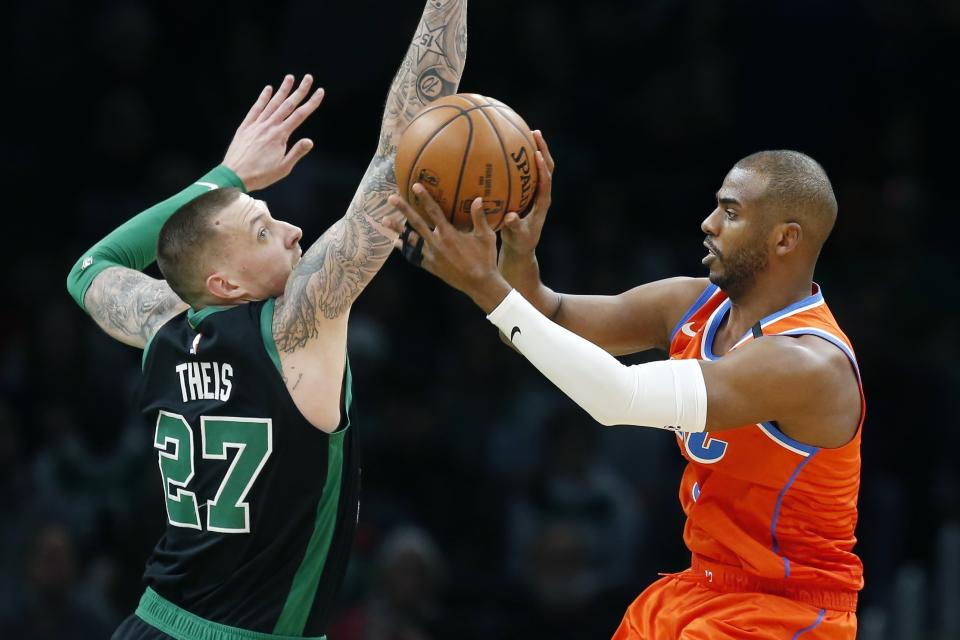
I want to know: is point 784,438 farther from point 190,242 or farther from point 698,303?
point 190,242

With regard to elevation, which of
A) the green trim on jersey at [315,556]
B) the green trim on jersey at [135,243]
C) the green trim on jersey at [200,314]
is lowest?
the green trim on jersey at [315,556]

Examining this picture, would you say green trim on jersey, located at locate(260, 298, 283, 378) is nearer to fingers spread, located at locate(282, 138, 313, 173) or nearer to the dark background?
fingers spread, located at locate(282, 138, 313, 173)

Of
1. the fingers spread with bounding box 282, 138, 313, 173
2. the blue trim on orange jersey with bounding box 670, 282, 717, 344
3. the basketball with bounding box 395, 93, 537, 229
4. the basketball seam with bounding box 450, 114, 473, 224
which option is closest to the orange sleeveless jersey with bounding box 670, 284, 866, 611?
the blue trim on orange jersey with bounding box 670, 282, 717, 344

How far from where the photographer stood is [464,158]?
3855 mm

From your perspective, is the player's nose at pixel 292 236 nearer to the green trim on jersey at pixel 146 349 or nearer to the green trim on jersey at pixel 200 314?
the green trim on jersey at pixel 200 314

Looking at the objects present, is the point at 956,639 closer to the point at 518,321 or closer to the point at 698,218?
the point at 698,218

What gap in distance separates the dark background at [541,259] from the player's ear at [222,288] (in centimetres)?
350

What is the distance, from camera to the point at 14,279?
29.5ft

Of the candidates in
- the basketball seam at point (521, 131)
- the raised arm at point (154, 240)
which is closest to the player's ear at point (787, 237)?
the basketball seam at point (521, 131)

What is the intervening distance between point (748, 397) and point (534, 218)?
3.09 feet

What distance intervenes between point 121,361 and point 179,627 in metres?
5.13

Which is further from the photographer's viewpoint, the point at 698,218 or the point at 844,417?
the point at 698,218

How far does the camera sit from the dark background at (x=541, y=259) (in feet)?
25.1

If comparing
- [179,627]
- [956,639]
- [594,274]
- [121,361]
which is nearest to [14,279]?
[121,361]
